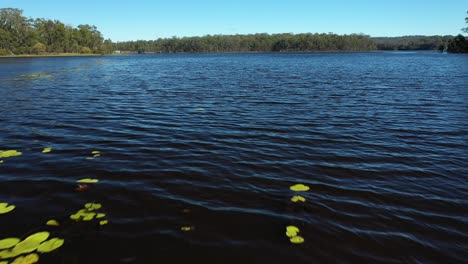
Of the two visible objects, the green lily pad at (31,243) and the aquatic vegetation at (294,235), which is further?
the aquatic vegetation at (294,235)

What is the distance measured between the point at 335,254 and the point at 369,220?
5.03 feet

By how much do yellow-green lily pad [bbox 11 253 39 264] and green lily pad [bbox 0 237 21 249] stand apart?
479 mm

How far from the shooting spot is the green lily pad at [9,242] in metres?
4.94

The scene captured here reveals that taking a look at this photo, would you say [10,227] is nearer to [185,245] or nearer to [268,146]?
[185,245]

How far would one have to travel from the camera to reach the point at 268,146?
1091 centimetres

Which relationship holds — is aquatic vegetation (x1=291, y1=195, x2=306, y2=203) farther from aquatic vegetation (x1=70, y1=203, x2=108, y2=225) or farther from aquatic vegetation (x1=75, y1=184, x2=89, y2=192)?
aquatic vegetation (x1=75, y1=184, x2=89, y2=192)

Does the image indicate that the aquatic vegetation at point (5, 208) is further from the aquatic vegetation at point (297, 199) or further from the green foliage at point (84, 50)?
the green foliage at point (84, 50)

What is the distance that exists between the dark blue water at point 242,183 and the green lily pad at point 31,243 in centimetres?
26

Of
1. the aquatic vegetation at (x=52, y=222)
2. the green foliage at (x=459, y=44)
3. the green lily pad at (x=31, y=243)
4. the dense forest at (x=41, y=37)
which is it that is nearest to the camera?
the green lily pad at (x=31, y=243)

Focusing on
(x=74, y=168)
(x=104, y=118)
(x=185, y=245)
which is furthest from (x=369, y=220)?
(x=104, y=118)

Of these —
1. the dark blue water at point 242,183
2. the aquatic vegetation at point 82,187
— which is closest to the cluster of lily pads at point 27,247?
the dark blue water at point 242,183

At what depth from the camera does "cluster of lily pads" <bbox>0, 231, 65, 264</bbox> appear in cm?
466

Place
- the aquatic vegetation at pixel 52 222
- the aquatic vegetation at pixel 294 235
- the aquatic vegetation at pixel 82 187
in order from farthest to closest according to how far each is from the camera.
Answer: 1. the aquatic vegetation at pixel 82 187
2. the aquatic vegetation at pixel 52 222
3. the aquatic vegetation at pixel 294 235

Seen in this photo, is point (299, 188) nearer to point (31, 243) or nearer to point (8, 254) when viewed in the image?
point (31, 243)
